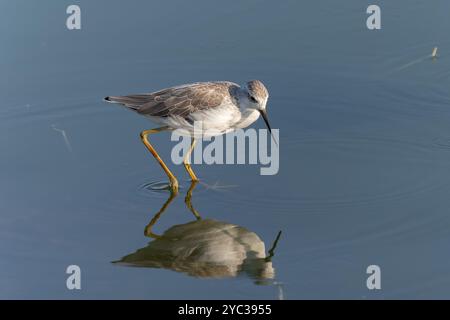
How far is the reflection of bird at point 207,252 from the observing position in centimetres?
952

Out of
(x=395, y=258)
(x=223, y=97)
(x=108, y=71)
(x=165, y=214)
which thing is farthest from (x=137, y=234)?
(x=108, y=71)

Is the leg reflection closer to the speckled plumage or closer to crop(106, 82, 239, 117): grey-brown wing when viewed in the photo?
the speckled plumage

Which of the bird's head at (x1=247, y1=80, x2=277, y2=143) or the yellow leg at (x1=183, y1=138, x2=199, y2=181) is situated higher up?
the bird's head at (x1=247, y1=80, x2=277, y2=143)

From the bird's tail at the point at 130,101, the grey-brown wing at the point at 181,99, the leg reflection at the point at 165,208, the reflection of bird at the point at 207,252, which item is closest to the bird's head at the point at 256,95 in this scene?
the grey-brown wing at the point at 181,99

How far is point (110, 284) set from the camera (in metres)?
9.24

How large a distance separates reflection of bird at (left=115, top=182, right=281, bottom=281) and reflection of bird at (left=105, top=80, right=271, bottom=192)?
1189 mm

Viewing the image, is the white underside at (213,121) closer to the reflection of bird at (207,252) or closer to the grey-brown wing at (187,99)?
the grey-brown wing at (187,99)

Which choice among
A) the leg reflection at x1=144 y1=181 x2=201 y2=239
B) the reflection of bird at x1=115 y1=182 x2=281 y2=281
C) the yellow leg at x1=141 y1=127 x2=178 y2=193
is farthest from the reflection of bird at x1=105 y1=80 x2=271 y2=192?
the reflection of bird at x1=115 y1=182 x2=281 y2=281

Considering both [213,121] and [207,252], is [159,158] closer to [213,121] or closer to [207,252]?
[213,121]

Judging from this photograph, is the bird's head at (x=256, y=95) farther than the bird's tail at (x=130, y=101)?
No

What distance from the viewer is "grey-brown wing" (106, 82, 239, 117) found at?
1137cm

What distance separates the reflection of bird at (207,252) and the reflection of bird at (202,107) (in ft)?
3.97

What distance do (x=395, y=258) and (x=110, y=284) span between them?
323cm

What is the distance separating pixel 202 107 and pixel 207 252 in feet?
7.49
